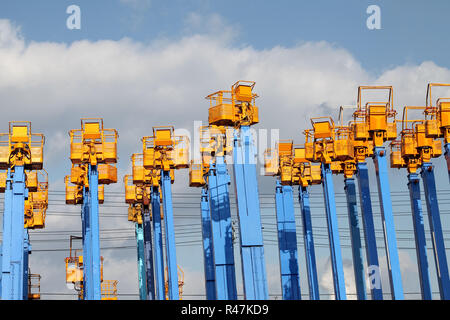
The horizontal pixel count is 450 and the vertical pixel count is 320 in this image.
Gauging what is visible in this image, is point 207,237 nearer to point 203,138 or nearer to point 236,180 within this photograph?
point 203,138

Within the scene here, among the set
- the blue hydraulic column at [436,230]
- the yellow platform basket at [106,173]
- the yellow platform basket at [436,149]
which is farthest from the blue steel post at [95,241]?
the yellow platform basket at [436,149]

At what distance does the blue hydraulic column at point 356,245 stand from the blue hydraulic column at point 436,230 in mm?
4879

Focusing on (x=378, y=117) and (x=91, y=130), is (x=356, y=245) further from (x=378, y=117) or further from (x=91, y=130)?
(x=91, y=130)

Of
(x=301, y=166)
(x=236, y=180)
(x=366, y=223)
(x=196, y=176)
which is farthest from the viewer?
(x=301, y=166)

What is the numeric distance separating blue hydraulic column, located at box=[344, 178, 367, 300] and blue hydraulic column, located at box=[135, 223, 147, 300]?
66.2 ft

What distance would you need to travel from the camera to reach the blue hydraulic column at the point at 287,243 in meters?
49.4

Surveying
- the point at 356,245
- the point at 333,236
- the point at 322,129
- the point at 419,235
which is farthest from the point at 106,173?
the point at 419,235

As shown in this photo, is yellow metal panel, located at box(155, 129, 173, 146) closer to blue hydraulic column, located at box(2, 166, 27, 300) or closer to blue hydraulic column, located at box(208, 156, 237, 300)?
blue hydraulic column, located at box(208, 156, 237, 300)

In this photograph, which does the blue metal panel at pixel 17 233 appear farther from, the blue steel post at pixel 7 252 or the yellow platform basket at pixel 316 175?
the yellow platform basket at pixel 316 175

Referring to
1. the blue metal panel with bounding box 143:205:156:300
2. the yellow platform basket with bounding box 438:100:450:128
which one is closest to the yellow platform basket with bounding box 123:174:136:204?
the blue metal panel with bounding box 143:205:156:300
